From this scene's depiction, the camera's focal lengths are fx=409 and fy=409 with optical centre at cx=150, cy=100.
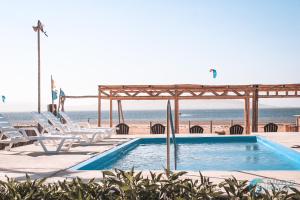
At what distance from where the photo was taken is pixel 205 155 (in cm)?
1211

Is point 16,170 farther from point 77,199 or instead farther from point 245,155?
point 245,155

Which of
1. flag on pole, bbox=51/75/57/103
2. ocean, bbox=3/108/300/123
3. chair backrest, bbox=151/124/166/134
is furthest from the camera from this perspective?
ocean, bbox=3/108/300/123

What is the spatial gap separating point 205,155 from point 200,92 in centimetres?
582

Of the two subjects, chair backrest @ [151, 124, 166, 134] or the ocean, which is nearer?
chair backrest @ [151, 124, 166, 134]

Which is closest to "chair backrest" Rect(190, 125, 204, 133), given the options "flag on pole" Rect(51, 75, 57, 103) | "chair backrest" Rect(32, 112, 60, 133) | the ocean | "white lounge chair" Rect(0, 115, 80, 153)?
"flag on pole" Rect(51, 75, 57, 103)

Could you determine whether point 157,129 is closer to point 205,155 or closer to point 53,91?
point 53,91

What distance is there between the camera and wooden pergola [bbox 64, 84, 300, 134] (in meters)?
16.8

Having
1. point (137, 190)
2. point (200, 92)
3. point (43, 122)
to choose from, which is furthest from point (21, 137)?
A: point (200, 92)

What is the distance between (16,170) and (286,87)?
13.1 m

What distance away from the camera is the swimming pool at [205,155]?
9641 mm

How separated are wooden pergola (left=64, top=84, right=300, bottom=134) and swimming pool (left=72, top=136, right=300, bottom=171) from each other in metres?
1.87

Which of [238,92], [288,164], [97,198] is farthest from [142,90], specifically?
[97,198]

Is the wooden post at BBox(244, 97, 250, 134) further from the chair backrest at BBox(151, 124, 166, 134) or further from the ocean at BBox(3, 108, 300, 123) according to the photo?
the ocean at BBox(3, 108, 300, 123)

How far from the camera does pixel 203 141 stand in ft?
49.3
